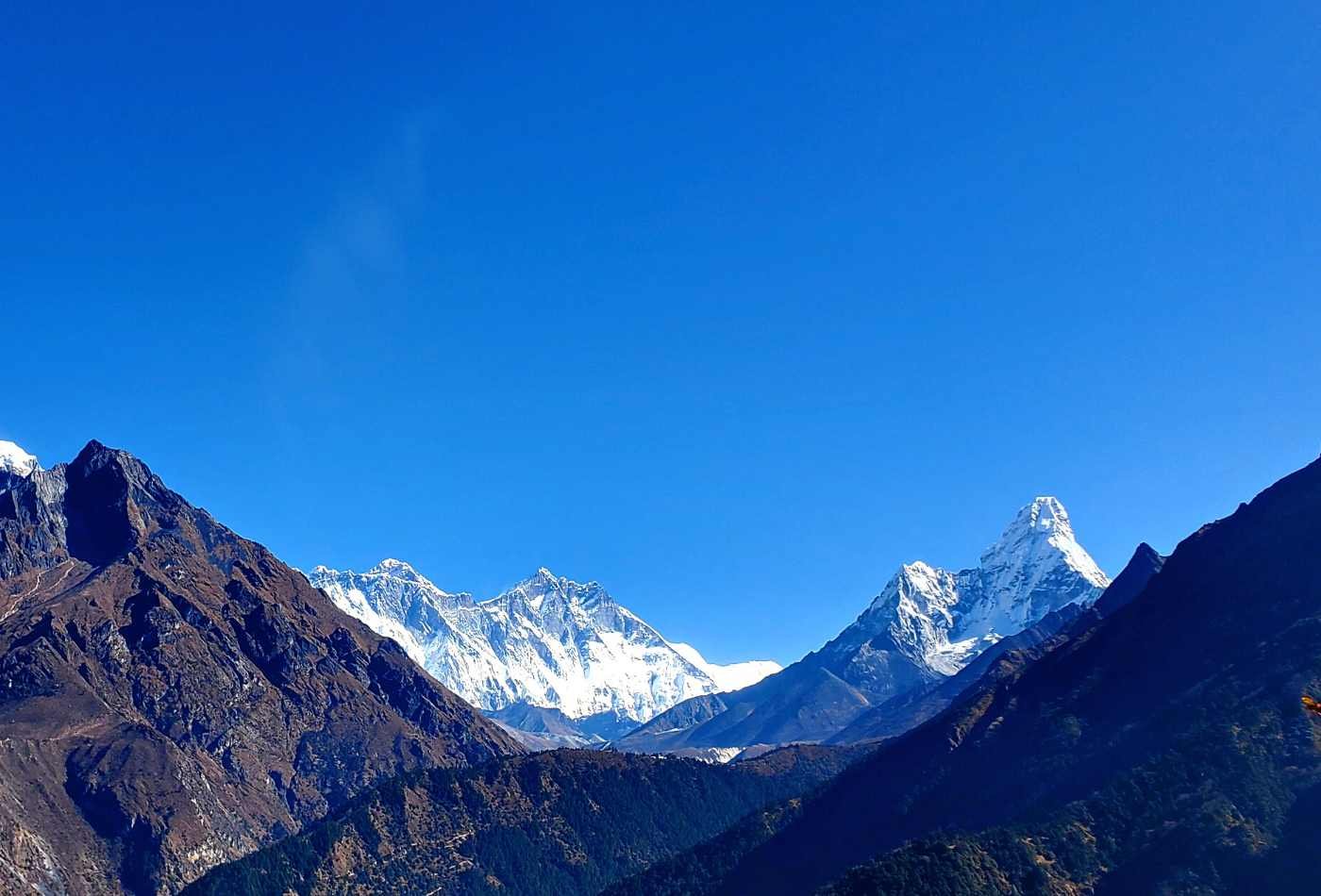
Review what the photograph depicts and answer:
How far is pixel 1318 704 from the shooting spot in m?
65.4
